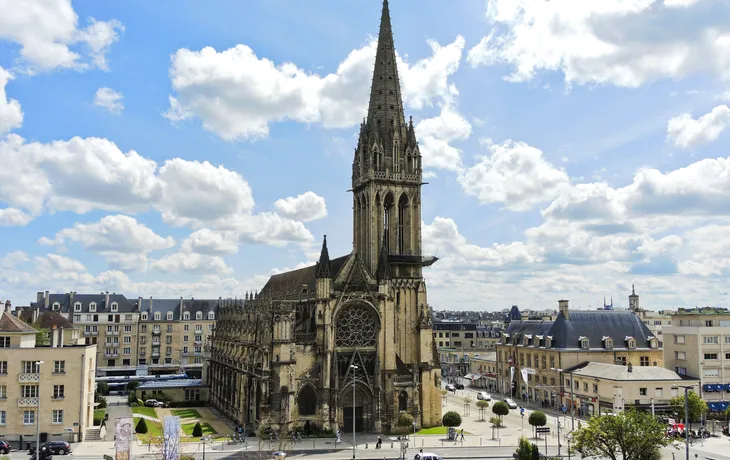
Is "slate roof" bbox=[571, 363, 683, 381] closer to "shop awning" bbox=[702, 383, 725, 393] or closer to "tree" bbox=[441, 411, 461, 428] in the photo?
"shop awning" bbox=[702, 383, 725, 393]

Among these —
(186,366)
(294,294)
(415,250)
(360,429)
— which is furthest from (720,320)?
(186,366)

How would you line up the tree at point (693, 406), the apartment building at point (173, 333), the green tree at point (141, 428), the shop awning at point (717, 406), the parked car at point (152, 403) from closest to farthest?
1. the green tree at point (141, 428)
2. the tree at point (693, 406)
3. the shop awning at point (717, 406)
4. the parked car at point (152, 403)
5. the apartment building at point (173, 333)

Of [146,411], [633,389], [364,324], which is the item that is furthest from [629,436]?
[146,411]

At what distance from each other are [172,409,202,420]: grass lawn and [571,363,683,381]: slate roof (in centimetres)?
4865

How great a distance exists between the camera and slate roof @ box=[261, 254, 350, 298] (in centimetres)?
7831

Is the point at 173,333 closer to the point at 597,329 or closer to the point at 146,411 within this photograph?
the point at 146,411

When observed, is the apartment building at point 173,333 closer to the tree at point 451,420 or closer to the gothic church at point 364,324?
the gothic church at point 364,324

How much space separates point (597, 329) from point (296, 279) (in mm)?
42020

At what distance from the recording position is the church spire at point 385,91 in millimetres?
82506

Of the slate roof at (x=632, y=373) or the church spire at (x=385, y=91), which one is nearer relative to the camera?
the slate roof at (x=632, y=373)

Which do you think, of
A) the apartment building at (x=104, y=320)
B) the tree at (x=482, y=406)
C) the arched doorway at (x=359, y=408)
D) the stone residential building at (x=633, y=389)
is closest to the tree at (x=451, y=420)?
the arched doorway at (x=359, y=408)

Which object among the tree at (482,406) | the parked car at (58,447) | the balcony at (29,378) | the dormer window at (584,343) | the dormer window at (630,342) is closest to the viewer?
the parked car at (58,447)

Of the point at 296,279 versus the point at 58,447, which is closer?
the point at 58,447

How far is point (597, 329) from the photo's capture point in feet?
307
